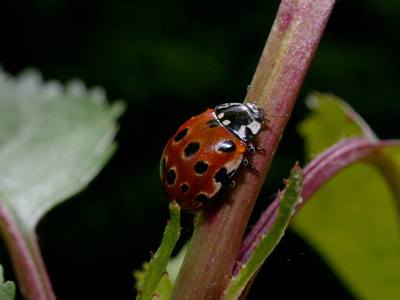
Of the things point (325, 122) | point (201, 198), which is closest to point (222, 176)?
point (201, 198)

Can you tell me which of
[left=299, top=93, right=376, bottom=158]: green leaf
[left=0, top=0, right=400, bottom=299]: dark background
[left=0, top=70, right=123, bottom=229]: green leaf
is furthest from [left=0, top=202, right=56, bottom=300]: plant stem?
[left=0, top=0, right=400, bottom=299]: dark background

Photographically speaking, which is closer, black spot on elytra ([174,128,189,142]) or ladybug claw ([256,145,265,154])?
ladybug claw ([256,145,265,154])

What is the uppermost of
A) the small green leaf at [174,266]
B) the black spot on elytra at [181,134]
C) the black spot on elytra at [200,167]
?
the black spot on elytra at [181,134]

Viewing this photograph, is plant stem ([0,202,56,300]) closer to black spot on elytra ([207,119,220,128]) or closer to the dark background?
black spot on elytra ([207,119,220,128])

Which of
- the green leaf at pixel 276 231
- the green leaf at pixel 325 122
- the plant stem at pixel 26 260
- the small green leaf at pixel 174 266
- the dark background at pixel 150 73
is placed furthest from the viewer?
the dark background at pixel 150 73

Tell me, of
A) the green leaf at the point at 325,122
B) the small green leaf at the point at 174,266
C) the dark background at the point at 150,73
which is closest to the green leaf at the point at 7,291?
the small green leaf at the point at 174,266

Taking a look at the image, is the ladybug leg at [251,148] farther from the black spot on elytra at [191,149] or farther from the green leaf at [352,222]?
the green leaf at [352,222]

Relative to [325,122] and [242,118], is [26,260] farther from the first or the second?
[325,122]
